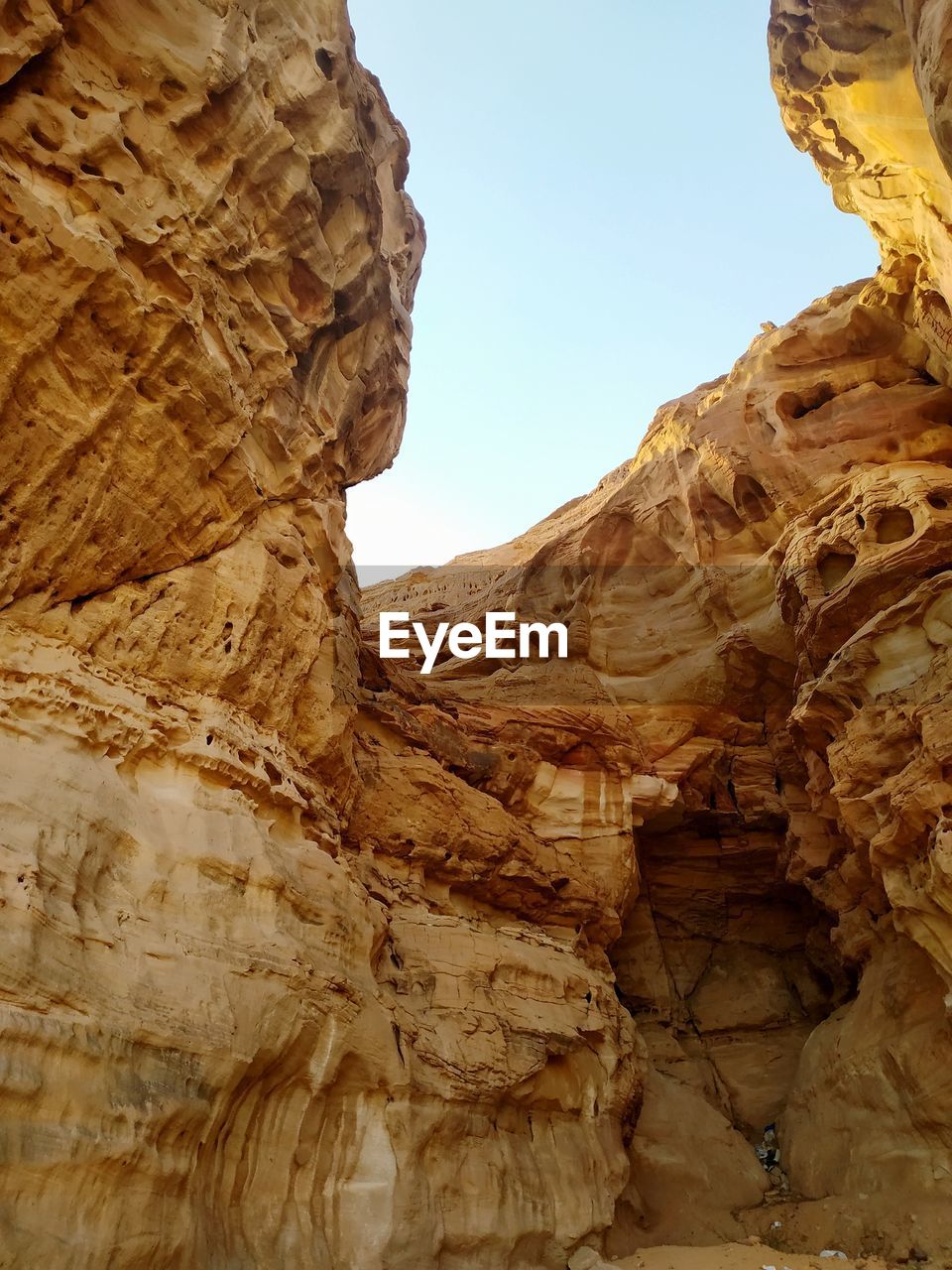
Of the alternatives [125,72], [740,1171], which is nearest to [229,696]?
[125,72]

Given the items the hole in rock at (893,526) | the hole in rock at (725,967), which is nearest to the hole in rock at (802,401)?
the hole in rock at (893,526)

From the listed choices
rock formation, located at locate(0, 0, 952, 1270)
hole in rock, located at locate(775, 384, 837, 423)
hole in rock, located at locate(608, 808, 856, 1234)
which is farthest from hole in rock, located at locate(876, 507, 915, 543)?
hole in rock, located at locate(608, 808, 856, 1234)

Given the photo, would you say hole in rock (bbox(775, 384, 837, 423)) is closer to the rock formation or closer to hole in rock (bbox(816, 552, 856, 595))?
the rock formation

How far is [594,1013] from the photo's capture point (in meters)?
14.4

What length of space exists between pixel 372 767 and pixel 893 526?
11.3 m

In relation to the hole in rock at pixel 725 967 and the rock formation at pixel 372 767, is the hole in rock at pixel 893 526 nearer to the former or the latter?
the rock formation at pixel 372 767

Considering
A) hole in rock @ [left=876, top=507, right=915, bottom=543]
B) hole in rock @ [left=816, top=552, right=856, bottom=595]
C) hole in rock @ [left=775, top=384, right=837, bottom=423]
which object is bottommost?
hole in rock @ [left=816, top=552, right=856, bottom=595]

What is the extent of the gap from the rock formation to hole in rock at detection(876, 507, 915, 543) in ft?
0.21

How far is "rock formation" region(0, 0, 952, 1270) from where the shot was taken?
841 centimetres

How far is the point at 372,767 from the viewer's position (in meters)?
15.4

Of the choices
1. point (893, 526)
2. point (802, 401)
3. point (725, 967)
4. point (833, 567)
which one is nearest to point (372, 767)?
point (833, 567)

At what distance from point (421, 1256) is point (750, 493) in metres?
18.7

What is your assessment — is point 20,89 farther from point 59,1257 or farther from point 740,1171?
point 740,1171

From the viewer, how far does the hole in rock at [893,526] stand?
17.5 metres
